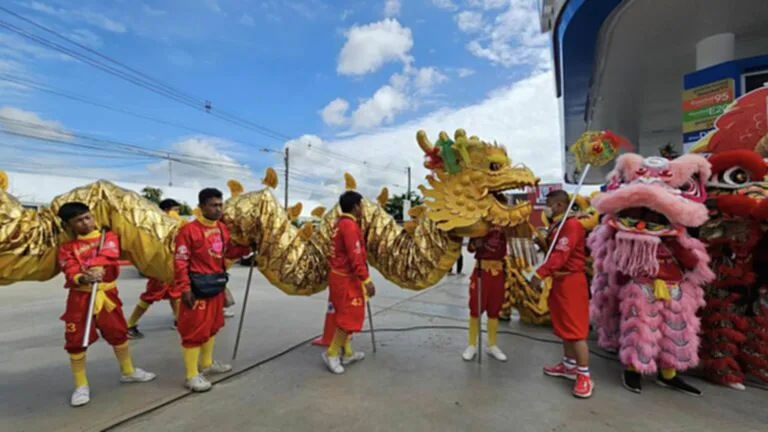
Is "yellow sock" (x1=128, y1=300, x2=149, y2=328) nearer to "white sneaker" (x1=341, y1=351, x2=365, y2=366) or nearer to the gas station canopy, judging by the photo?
"white sneaker" (x1=341, y1=351, x2=365, y2=366)

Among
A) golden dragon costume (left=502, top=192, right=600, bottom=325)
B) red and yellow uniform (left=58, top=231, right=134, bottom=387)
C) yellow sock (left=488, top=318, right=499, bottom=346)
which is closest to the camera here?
red and yellow uniform (left=58, top=231, right=134, bottom=387)

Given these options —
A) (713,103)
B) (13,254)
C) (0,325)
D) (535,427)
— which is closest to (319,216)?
(13,254)

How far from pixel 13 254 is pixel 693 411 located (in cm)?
441

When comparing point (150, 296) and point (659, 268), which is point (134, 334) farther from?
point (659, 268)

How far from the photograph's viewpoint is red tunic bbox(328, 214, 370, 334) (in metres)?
3.14

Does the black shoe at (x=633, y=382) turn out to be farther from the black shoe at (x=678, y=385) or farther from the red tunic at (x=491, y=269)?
the red tunic at (x=491, y=269)

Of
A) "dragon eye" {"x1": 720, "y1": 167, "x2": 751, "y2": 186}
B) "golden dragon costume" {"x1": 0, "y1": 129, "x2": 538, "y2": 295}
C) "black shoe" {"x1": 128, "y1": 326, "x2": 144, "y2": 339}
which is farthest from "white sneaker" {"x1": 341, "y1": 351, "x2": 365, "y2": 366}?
"dragon eye" {"x1": 720, "y1": 167, "x2": 751, "y2": 186}

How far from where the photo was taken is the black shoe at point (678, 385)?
2818 mm

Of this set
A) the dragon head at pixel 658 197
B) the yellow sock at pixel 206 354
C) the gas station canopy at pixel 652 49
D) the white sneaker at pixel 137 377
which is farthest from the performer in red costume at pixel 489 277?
the white sneaker at pixel 137 377

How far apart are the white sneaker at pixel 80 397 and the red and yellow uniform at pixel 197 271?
63 cm

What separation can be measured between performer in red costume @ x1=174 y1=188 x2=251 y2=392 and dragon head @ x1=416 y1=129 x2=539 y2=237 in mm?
1700

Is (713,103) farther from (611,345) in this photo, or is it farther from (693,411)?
(693,411)

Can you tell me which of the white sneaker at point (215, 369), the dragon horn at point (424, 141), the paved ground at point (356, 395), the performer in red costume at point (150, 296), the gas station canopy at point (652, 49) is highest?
the gas station canopy at point (652, 49)

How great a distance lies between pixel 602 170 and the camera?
1466cm
